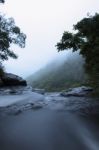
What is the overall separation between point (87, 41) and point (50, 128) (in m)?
23.4

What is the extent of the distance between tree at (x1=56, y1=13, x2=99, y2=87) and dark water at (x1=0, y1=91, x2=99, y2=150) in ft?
36.4

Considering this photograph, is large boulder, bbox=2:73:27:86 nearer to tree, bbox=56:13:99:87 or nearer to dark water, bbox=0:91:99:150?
tree, bbox=56:13:99:87

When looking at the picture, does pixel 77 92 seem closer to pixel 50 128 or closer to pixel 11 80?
pixel 11 80

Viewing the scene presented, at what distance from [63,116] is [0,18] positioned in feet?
49.9

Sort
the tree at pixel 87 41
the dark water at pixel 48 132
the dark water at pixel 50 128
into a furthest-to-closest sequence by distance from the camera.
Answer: the tree at pixel 87 41 < the dark water at pixel 50 128 < the dark water at pixel 48 132

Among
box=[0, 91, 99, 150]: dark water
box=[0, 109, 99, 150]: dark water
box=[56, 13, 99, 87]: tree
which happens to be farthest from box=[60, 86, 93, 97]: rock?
box=[0, 109, 99, 150]: dark water

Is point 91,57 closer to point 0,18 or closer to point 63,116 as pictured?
point 0,18

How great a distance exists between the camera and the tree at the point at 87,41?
35234 mm

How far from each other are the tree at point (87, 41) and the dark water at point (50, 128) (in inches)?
437

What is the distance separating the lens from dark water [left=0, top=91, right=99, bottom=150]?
14.7 metres

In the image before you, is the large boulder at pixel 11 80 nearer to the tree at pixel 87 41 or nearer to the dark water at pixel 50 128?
the tree at pixel 87 41

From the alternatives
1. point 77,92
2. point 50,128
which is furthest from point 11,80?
point 50,128

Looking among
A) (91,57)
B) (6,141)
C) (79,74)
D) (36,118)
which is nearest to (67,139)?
(6,141)

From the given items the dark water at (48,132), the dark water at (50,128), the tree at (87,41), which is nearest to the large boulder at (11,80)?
the tree at (87,41)
